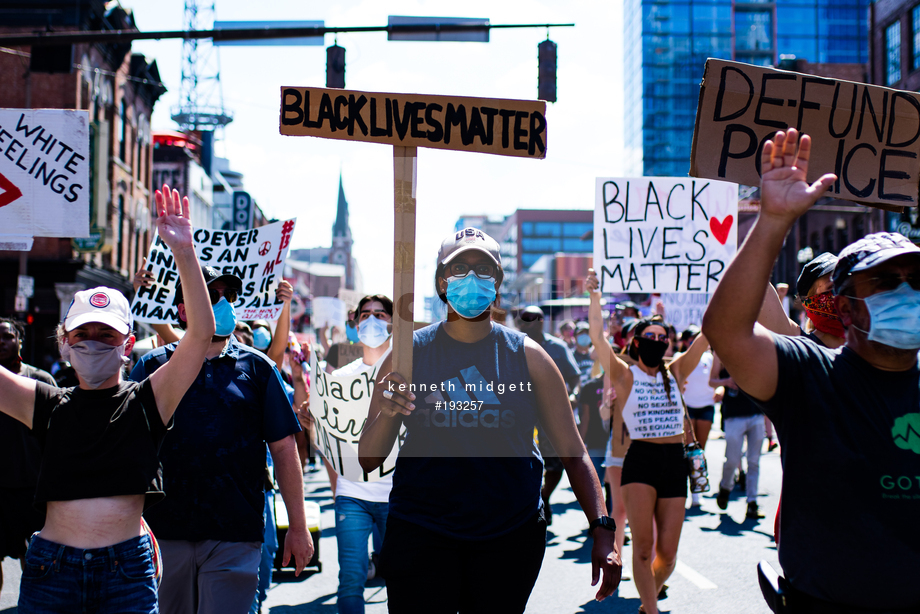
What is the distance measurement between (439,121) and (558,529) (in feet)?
21.7

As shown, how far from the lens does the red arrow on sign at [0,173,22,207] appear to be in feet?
18.9

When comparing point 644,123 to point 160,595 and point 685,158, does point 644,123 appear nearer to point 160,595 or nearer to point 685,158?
point 685,158

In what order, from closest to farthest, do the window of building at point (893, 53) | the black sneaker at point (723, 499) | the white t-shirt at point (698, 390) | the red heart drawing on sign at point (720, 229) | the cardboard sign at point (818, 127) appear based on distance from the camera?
the cardboard sign at point (818, 127) → the red heart drawing on sign at point (720, 229) → the black sneaker at point (723, 499) → the white t-shirt at point (698, 390) → the window of building at point (893, 53)

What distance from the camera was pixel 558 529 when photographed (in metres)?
9.27

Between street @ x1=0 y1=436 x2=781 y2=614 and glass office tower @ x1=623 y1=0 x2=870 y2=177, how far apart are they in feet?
249

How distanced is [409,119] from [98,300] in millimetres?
1421

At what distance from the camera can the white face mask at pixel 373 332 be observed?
6.09m

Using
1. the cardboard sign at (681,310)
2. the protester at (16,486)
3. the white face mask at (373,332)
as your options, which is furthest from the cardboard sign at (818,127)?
the cardboard sign at (681,310)

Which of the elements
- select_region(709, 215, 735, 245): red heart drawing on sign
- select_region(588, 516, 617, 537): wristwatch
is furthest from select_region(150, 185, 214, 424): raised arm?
select_region(709, 215, 735, 245): red heart drawing on sign

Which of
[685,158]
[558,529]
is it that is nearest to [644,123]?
[685,158]

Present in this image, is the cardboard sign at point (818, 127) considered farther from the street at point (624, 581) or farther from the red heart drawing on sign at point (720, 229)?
the red heart drawing on sign at point (720, 229)

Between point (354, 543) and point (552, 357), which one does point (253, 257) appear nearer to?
point (552, 357)

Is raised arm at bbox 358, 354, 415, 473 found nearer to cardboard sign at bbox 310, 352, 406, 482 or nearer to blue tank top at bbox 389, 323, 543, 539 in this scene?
blue tank top at bbox 389, 323, 543, 539

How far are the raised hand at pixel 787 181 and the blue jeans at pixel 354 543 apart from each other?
324 cm
